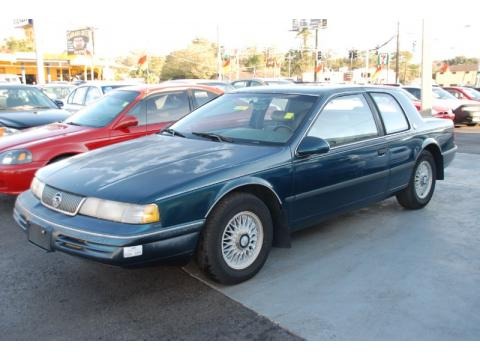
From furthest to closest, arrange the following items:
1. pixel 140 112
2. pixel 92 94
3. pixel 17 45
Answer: pixel 17 45 → pixel 92 94 → pixel 140 112

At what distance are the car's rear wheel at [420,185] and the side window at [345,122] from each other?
109 cm

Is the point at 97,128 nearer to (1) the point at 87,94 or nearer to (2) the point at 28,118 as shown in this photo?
(2) the point at 28,118

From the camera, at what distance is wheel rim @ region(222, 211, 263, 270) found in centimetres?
379

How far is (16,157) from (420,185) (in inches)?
185

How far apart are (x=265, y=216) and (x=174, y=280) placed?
901mm

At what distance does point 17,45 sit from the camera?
6575cm

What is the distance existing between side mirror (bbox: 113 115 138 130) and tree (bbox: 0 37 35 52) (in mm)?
64171

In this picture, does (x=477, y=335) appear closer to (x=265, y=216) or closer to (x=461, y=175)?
(x=265, y=216)

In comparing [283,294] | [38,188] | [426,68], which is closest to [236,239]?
[283,294]

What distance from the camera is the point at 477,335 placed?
3107 mm

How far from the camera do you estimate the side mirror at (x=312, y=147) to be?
4129mm

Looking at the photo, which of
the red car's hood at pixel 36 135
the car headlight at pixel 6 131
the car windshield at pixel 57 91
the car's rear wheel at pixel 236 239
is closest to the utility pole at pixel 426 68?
the red car's hood at pixel 36 135

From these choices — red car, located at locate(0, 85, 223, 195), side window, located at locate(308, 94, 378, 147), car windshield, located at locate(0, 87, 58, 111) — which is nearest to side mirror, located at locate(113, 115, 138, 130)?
red car, located at locate(0, 85, 223, 195)

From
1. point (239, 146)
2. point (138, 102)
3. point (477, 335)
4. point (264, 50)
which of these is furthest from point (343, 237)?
point (264, 50)
